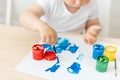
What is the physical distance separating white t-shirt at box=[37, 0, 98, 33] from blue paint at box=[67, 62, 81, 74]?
38 centimetres

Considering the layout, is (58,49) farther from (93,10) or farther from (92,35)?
(93,10)

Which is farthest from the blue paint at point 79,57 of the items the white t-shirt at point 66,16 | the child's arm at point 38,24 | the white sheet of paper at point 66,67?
the white t-shirt at point 66,16

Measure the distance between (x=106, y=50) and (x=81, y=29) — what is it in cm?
39

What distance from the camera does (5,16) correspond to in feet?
5.99

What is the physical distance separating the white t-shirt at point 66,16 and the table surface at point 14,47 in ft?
0.61

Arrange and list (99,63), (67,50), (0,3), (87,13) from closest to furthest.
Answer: (99,63)
(67,50)
(87,13)
(0,3)

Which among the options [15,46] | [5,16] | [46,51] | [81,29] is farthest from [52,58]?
[5,16]

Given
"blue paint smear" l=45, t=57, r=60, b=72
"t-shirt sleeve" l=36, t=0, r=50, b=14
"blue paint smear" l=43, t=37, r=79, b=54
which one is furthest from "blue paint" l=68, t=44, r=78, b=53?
"t-shirt sleeve" l=36, t=0, r=50, b=14

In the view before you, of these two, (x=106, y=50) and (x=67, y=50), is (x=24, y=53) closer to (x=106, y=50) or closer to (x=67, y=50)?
(x=67, y=50)

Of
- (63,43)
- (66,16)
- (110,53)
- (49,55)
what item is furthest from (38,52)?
(66,16)

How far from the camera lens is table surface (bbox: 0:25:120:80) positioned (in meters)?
0.88

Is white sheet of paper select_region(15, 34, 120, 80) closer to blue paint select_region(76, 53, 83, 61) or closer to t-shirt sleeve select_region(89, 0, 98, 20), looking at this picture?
blue paint select_region(76, 53, 83, 61)

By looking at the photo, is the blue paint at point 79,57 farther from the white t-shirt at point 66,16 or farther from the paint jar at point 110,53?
the white t-shirt at point 66,16

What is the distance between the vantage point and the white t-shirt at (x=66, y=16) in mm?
1246
